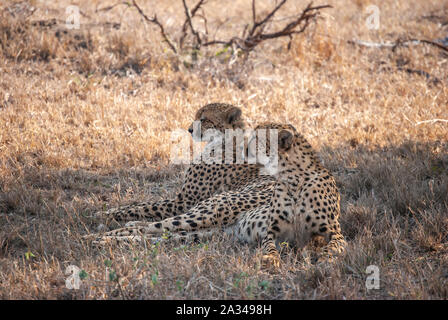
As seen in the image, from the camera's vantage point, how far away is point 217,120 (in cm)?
481

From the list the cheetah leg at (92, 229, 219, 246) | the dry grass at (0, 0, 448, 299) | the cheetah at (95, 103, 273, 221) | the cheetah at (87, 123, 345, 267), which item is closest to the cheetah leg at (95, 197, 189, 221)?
the cheetah at (95, 103, 273, 221)

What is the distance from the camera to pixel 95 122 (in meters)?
6.05

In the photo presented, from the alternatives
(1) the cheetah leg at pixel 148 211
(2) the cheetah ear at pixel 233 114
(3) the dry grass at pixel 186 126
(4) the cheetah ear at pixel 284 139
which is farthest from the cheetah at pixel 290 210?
(2) the cheetah ear at pixel 233 114

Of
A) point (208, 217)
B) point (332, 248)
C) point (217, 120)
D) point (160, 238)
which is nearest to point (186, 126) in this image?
point (217, 120)

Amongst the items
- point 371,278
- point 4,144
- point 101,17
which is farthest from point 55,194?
point 101,17

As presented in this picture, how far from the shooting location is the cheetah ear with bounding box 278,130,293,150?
11.4ft

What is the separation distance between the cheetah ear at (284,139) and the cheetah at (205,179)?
89 centimetres

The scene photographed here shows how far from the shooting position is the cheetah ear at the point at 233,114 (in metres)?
4.74

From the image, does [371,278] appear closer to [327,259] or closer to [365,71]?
[327,259]

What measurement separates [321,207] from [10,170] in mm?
2846

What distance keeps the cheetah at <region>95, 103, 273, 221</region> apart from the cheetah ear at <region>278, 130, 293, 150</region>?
885mm

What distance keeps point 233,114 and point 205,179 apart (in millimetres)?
634

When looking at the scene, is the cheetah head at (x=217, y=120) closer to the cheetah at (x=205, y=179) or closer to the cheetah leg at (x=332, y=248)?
the cheetah at (x=205, y=179)
